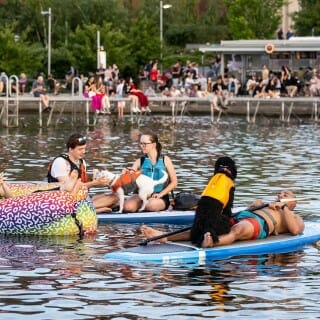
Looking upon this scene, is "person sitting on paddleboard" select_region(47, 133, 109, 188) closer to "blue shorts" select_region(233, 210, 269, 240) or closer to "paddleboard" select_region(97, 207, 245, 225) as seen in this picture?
"paddleboard" select_region(97, 207, 245, 225)

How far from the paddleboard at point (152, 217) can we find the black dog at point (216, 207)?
2.82 metres

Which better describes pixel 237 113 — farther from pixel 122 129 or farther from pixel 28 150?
pixel 28 150

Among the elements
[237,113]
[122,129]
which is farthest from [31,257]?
[237,113]

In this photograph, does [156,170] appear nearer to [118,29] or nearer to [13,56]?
[13,56]

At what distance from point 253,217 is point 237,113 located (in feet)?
142

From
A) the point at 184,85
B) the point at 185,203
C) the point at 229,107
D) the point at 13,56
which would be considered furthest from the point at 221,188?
the point at 13,56

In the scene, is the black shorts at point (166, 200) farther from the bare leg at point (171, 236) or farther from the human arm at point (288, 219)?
the bare leg at point (171, 236)

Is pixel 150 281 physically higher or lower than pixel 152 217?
lower

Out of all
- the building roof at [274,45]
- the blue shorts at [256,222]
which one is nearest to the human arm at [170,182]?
the blue shorts at [256,222]

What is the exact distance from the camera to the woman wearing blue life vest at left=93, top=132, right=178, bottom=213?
21.3 m

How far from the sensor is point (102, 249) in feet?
61.7

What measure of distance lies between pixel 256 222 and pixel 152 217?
2.81 meters

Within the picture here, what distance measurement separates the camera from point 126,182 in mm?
21281

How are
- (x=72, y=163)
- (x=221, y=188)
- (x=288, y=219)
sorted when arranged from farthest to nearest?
(x=72, y=163)
(x=288, y=219)
(x=221, y=188)
